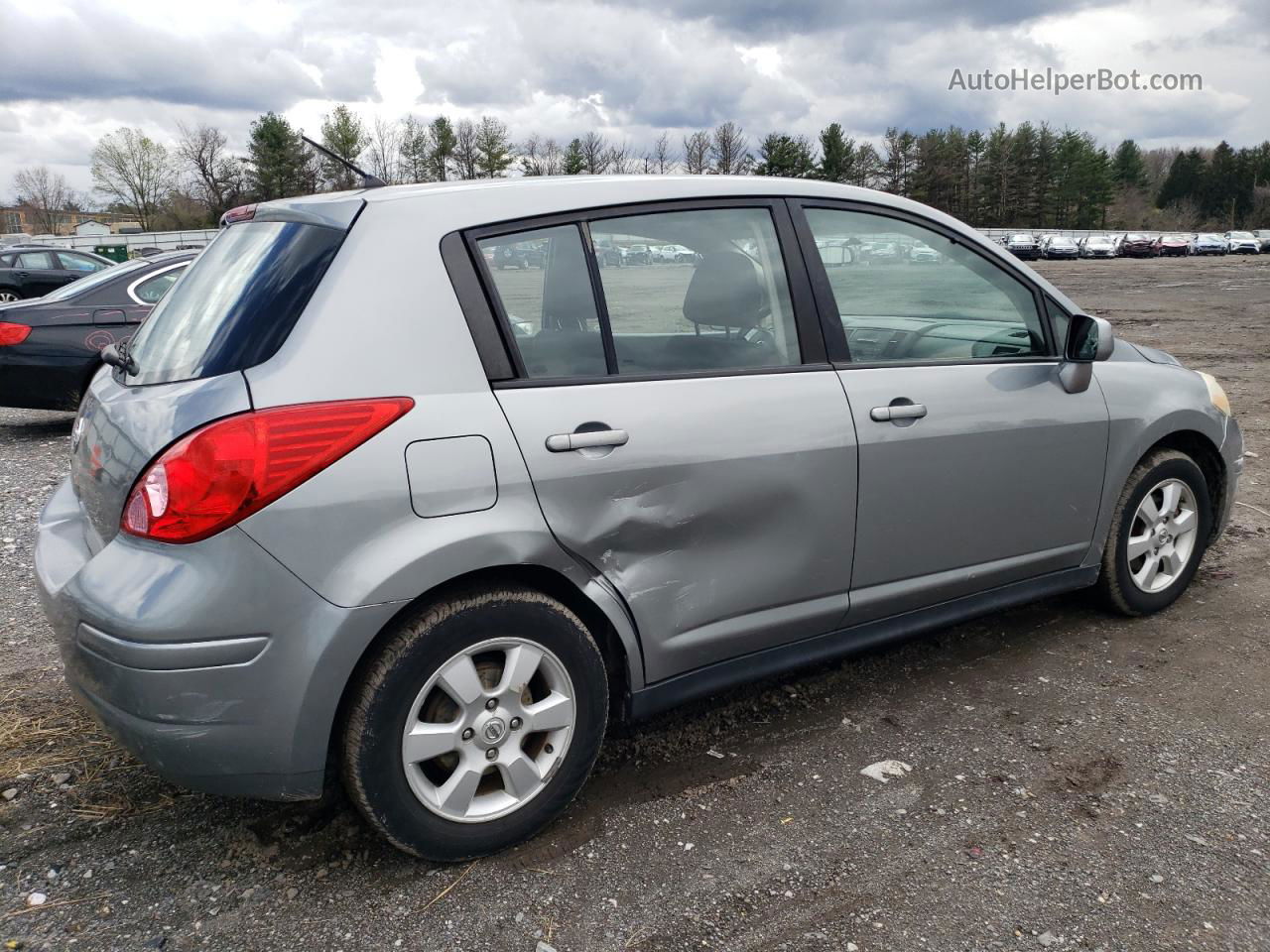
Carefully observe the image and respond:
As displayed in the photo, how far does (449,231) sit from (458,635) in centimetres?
102

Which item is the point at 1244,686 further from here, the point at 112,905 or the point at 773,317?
the point at 112,905

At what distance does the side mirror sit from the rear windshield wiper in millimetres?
3045

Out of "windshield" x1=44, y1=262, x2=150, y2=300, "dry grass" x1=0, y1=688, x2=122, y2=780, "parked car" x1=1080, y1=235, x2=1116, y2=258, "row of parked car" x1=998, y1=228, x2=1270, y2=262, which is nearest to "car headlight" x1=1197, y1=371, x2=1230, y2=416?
"dry grass" x1=0, y1=688, x2=122, y2=780

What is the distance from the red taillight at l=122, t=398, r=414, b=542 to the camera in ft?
7.06

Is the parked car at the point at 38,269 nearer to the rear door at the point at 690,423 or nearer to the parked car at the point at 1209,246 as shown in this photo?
the rear door at the point at 690,423

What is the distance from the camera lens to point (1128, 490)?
3879 mm

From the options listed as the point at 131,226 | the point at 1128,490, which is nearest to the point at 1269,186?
the point at 131,226

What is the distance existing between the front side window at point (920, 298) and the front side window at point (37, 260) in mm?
17919

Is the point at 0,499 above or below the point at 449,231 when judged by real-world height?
below

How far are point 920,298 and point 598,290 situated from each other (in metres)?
1.31

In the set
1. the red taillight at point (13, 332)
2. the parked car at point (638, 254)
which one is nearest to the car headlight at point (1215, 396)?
the parked car at point (638, 254)

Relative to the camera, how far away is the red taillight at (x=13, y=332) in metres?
Result: 7.83

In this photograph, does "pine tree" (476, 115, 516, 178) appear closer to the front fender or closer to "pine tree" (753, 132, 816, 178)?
"pine tree" (753, 132, 816, 178)

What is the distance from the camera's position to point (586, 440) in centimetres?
251
